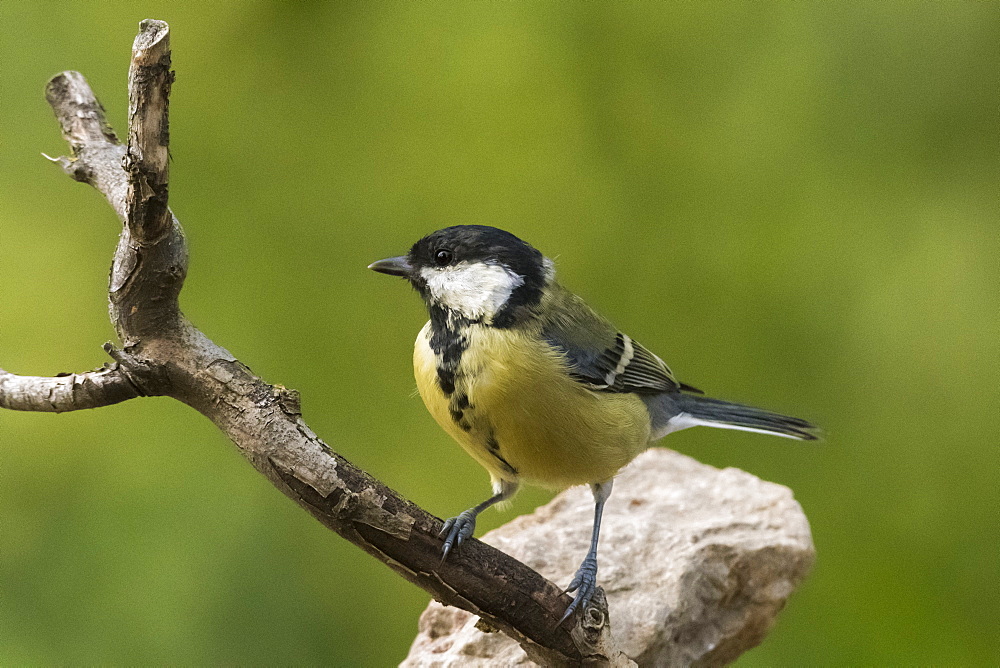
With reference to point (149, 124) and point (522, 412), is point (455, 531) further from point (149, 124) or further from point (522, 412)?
point (149, 124)

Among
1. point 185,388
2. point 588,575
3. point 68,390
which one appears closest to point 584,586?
point 588,575

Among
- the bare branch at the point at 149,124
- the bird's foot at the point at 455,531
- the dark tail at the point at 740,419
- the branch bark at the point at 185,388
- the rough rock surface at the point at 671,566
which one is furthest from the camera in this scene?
the dark tail at the point at 740,419

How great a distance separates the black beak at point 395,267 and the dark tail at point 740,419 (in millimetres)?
772

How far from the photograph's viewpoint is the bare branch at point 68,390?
4.17 ft

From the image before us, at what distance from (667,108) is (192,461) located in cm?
175

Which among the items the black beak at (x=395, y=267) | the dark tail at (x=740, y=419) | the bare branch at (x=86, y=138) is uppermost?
the bare branch at (x=86, y=138)

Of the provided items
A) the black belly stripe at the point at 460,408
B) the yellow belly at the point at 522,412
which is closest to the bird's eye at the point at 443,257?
the yellow belly at the point at 522,412

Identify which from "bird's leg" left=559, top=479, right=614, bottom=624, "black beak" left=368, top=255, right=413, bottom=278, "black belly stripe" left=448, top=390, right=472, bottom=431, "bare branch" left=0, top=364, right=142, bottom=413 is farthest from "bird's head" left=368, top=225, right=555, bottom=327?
"bare branch" left=0, top=364, right=142, bottom=413

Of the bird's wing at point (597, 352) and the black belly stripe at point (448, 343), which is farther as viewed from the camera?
the bird's wing at point (597, 352)

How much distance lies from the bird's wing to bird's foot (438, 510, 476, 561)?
14.5 inches

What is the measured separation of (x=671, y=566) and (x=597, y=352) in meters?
0.55

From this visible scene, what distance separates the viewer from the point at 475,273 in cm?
165

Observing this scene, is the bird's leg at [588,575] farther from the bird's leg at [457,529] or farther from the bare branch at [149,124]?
the bare branch at [149,124]

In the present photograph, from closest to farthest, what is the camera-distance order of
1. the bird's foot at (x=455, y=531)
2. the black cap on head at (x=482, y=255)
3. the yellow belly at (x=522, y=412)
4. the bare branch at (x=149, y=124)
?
the bare branch at (x=149, y=124), the bird's foot at (x=455, y=531), the yellow belly at (x=522, y=412), the black cap on head at (x=482, y=255)
